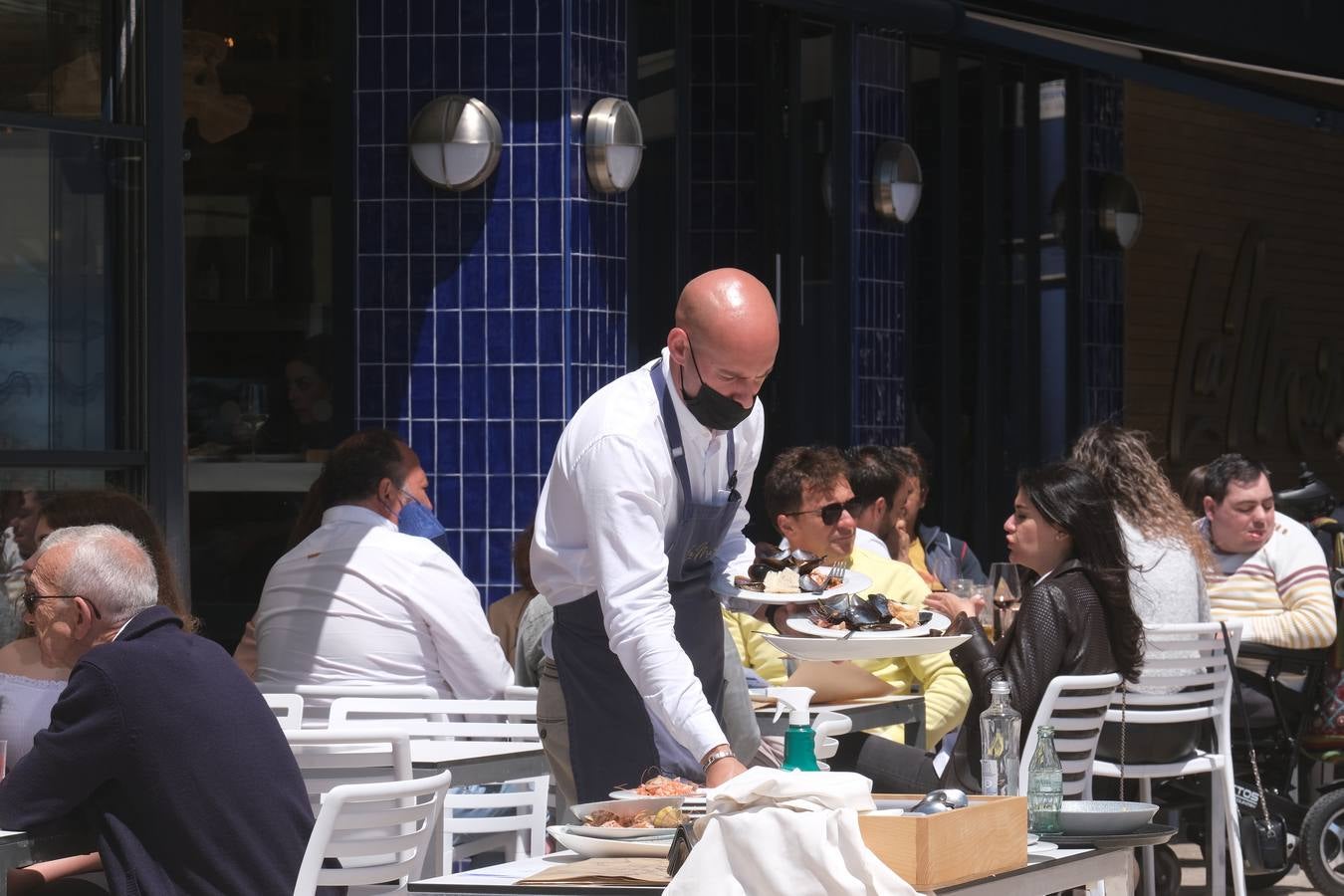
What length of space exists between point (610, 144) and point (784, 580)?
3613mm

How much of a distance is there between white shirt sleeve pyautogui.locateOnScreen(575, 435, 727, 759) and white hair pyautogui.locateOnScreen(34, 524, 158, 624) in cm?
90

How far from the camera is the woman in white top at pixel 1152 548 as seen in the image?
5.98m

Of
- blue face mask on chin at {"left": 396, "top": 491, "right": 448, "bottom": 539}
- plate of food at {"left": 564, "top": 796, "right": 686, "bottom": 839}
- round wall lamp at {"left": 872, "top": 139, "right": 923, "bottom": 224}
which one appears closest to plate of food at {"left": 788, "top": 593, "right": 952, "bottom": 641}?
plate of food at {"left": 564, "top": 796, "right": 686, "bottom": 839}

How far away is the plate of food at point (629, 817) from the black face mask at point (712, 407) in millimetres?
783

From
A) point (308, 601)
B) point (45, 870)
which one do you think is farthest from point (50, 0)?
point (45, 870)

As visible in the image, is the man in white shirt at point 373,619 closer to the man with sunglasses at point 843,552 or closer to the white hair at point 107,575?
the man with sunglasses at point 843,552

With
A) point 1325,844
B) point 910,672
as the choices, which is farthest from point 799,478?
point 1325,844

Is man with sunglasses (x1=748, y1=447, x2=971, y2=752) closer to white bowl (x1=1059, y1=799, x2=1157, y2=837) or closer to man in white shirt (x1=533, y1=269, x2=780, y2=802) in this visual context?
man in white shirt (x1=533, y1=269, x2=780, y2=802)

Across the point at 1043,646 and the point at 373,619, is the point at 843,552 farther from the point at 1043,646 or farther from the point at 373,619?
the point at 373,619

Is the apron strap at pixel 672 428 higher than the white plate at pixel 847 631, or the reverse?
the apron strap at pixel 672 428

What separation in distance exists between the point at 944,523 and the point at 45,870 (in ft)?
23.3

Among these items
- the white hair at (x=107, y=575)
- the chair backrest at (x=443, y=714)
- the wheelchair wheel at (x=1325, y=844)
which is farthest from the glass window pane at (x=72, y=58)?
the wheelchair wheel at (x=1325, y=844)

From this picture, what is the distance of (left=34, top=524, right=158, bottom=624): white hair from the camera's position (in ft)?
12.1

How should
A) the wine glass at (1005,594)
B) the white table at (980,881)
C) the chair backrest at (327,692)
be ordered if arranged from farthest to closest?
the wine glass at (1005,594) < the chair backrest at (327,692) < the white table at (980,881)
